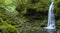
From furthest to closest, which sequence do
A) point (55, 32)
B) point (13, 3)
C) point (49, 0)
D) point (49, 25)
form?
point (13, 3) < point (49, 0) < point (49, 25) < point (55, 32)

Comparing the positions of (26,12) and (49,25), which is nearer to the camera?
(49,25)

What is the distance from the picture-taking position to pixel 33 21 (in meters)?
15.8

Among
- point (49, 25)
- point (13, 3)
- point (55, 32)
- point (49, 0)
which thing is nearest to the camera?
point (55, 32)

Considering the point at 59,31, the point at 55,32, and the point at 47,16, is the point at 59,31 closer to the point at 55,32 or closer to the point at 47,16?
the point at 55,32

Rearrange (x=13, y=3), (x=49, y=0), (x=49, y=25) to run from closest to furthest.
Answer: (x=49, y=25)
(x=49, y=0)
(x=13, y=3)

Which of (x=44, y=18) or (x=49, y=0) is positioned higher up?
(x=49, y=0)

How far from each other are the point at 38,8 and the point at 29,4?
1.35 m

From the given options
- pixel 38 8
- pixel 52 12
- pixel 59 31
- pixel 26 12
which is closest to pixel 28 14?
pixel 26 12

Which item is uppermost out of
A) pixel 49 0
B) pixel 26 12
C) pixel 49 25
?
pixel 49 0

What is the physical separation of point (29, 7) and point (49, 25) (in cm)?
297

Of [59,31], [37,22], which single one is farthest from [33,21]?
[59,31]

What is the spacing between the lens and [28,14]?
16594 millimetres

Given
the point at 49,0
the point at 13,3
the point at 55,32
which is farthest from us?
the point at 13,3

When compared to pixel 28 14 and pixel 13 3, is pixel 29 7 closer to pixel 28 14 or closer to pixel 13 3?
pixel 28 14
